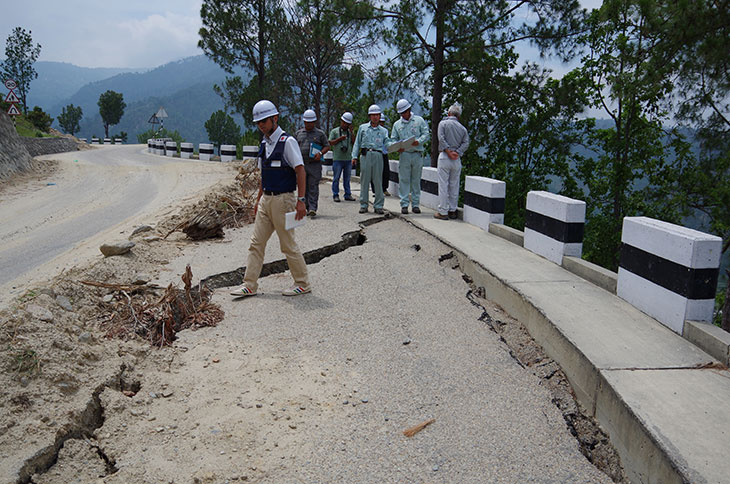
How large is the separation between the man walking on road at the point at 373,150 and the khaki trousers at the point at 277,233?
4164 mm

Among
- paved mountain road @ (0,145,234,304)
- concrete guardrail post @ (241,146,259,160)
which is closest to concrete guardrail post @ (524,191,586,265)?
paved mountain road @ (0,145,234,304)

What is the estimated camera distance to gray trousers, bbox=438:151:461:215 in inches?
357

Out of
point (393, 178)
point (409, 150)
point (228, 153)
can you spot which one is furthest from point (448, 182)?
point (228, 153)

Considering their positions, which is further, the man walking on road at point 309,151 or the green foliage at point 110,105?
the green foliage at point 110,105

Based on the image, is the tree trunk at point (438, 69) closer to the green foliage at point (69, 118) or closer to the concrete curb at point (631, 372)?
the concrete curb at point (631, 372)

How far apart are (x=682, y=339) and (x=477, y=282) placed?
2.31 meters

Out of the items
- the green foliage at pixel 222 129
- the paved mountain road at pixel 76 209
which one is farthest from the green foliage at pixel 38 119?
the green foliage at pixel 222 129

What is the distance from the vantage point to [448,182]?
927cm

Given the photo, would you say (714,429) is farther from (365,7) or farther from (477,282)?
(365,7)

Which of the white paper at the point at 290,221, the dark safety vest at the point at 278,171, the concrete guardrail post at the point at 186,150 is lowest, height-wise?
the concrete guardrail post at the point at 186,150

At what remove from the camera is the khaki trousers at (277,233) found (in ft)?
18.8

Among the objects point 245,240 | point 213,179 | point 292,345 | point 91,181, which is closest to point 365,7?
point 213,179

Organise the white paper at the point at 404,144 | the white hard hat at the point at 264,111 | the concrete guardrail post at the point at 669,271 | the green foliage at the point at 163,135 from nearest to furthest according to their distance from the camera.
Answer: the concrete guardrail post at the point at 669,271, the white hard hat at the point at 264,111, the white paper at the point at 404,144, the green foliage at the point at 163,135

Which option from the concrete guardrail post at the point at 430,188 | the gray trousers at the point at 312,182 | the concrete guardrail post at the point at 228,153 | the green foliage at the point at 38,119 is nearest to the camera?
the gray trousers at the point at 312,182
